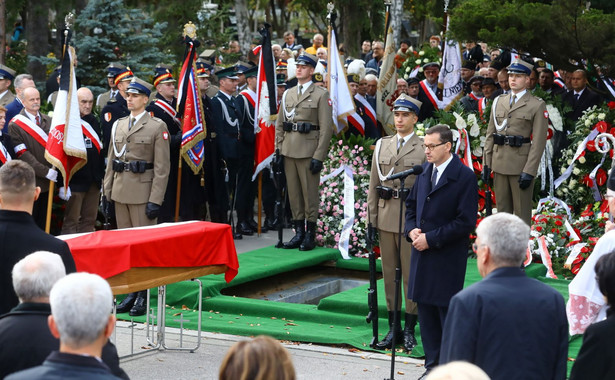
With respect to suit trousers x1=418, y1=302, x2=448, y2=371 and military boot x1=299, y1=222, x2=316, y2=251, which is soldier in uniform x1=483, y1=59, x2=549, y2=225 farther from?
suit trousers x1=418, y1=302, x2=448, y2=371

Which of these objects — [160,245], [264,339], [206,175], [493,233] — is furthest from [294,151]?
[264,339]

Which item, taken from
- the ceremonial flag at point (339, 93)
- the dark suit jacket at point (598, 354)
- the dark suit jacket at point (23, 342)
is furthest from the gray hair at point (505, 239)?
the ceremonial flag at point (339, 93)

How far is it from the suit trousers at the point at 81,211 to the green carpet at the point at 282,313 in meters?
1.95

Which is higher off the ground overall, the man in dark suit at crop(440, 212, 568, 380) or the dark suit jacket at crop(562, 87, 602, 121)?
the dark suit jacket at crop(562, 87, 602, 121)

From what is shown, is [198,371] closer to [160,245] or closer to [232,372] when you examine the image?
[160,245]

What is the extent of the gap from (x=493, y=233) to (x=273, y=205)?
9656mm

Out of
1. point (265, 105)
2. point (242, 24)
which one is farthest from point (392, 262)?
point (242, 24)

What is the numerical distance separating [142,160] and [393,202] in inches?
112

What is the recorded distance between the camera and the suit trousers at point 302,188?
12.1m

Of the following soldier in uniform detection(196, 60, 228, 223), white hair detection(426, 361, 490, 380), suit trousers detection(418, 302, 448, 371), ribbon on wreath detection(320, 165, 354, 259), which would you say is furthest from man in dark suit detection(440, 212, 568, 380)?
soldier in uniform detection(196, 60, 228, 223)

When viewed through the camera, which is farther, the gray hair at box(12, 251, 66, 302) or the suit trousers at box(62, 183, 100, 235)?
the suit trousers at box(62, 183, 100, 235)

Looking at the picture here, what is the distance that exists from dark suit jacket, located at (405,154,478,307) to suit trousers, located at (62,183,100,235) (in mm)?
5331

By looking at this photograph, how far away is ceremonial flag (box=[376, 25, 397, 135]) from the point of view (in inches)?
550

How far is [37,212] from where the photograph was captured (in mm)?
11219
